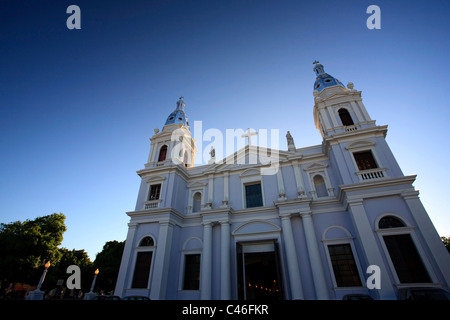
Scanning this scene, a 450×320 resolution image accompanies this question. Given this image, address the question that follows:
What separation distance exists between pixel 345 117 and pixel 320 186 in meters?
5.88

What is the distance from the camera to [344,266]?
12.6 meters

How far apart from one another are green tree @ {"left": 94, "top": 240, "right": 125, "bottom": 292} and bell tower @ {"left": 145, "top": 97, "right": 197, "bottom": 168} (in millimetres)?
23253

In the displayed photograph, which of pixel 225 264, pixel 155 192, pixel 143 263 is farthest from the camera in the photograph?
pixel 155 192

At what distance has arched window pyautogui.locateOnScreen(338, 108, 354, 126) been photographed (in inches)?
656

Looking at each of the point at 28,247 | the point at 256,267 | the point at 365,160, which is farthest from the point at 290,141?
the point at 28,247

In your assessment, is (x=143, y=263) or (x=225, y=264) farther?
(x=143, y=263)

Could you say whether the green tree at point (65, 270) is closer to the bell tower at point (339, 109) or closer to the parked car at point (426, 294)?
the bell tower at point (339, 109)

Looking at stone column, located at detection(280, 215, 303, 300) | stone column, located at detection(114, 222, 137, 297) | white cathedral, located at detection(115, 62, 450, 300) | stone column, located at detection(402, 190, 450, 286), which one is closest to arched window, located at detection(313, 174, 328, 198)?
white cathedral, located at detection(115, 62, 450, 300)

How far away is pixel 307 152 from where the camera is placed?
57.7 ft

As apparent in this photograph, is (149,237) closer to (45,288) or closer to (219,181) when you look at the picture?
(219,181)

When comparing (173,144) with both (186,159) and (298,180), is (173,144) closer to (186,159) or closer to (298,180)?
Result: (186,159)

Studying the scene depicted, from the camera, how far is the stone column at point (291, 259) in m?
12.2

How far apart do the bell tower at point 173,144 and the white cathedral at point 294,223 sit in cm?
15
